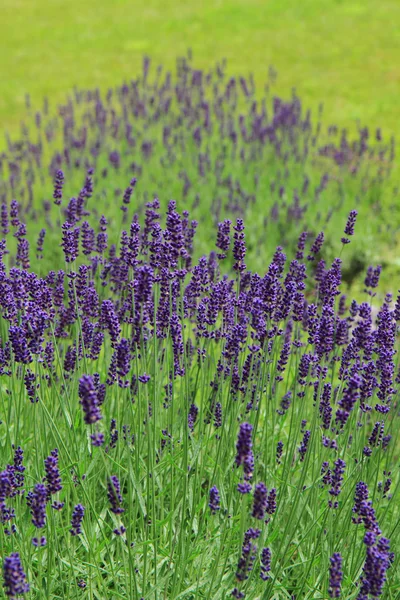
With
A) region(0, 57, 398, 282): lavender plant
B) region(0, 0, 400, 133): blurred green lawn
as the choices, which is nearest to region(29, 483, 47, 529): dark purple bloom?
region(0, 57, 398, 282): lavender plant

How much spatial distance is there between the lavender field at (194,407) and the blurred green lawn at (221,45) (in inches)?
260

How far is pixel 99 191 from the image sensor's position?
27.9ft

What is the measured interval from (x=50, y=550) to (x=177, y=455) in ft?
2.61

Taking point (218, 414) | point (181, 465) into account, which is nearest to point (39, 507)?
point (181, 465)

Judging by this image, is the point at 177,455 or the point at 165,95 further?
the point at 165,95

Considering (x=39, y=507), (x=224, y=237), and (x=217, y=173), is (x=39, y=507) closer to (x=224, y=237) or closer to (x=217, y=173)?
(x=224, y=237)

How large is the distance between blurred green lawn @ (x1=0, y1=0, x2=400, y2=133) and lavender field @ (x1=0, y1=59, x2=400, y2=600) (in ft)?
21.7

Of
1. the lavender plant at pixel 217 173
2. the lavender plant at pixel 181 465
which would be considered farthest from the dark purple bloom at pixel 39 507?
the lavender plant at pixel 217 173

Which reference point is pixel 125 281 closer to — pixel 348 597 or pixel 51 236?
pixel 348 597

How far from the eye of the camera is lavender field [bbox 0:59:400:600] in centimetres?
256

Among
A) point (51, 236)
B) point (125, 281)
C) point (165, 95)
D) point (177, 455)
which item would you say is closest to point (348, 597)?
point (177, 455)

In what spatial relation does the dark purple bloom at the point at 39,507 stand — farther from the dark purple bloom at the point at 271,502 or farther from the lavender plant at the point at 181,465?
the dark purple bloom at the point at 271,502

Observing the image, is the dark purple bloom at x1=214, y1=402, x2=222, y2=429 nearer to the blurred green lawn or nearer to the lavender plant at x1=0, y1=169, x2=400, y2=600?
→ the lavender plant at x1=0, y1=169, x2=400, y2=600

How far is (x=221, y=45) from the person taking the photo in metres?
17.5
